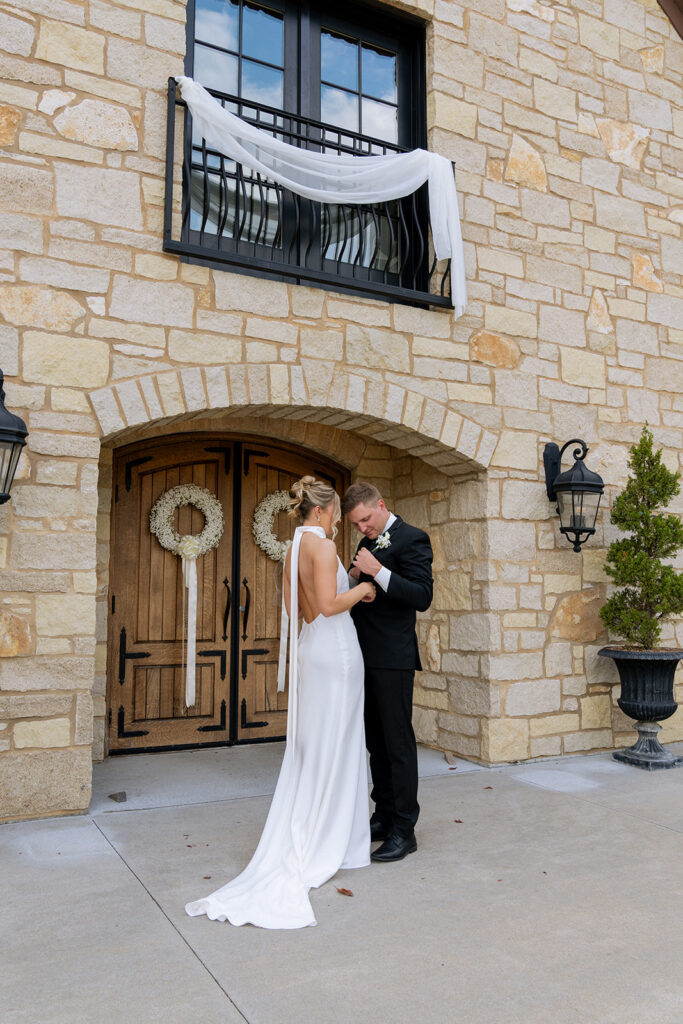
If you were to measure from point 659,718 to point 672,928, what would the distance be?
8.30 ft

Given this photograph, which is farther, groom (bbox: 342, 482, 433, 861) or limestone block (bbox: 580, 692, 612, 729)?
limestone block (bbox: 580, 692, 612, 729)

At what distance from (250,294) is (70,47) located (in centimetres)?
146

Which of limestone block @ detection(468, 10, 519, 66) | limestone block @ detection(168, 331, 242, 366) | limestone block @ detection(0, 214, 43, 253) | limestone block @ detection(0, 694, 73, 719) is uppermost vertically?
limestone block @ detection(468, 10, 519, 66)

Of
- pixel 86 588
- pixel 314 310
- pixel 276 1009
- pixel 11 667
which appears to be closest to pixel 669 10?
pixel 314 310

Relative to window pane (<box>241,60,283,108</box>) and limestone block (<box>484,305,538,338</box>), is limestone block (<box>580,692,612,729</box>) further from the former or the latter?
window pane (<box>241,60,283,108</box>)

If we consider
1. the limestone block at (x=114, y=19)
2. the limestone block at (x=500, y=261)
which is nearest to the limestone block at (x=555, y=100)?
the limestone block at (x=500, y=261)

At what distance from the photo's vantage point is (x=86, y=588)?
12.5ft

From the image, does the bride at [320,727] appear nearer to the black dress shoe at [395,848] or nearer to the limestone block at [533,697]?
the black dress shoe at [395,848]

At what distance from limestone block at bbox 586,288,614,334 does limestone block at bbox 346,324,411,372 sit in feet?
5.08

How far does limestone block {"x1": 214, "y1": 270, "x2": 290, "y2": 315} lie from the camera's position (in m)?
4.22

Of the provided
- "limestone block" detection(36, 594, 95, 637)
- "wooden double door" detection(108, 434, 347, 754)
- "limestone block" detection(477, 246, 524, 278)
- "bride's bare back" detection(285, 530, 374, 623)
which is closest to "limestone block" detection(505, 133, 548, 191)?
"limestone block" detection(477, 246, 524, 278)

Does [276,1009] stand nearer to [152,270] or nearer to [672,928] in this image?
[672,928]

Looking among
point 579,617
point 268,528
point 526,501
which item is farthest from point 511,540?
point 268,528

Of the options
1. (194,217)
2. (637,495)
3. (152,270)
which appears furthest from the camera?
(637,495)
